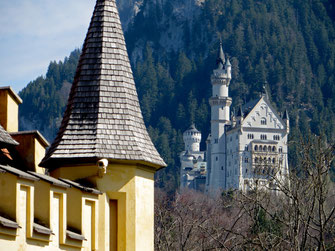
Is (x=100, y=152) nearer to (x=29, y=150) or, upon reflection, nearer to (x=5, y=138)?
(x=29, y=150)

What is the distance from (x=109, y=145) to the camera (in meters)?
14.8

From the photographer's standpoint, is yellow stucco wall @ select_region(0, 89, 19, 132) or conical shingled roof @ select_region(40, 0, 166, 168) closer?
conical shingled roof @ select_region(40, 0, 166, 168)

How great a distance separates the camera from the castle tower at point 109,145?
1470 cm

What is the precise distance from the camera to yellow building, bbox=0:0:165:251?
45.6ft

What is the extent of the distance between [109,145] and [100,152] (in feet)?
0.78

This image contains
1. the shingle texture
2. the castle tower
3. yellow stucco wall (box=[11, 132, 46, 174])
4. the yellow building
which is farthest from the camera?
yellow stucco wall (box=[11, 132, 46, 174])

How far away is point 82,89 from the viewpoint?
15.4m

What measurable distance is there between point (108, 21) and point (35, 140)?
2133 mm

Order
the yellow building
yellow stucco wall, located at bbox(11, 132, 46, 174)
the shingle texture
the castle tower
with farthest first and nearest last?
yellow stucco wall, located at bbox(11, 132, 46, 174)
the castle tower
the yellow building
the shingle texture

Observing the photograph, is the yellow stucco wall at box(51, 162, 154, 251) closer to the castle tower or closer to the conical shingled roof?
the castle tower

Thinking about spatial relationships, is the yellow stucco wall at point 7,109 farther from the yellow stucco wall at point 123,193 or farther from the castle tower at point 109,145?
the yellow stucco wall at point 123,193

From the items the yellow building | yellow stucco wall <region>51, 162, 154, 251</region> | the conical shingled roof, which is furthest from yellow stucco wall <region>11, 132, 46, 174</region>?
yellow stucco wall <region>51, 162, 154, 251</region>

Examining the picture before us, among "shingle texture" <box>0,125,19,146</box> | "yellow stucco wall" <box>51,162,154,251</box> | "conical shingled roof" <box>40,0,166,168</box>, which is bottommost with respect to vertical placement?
"yellow stucco wall" <box>51,162,154,251</box>

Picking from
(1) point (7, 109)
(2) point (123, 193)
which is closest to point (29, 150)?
(1) point (7, 109)
